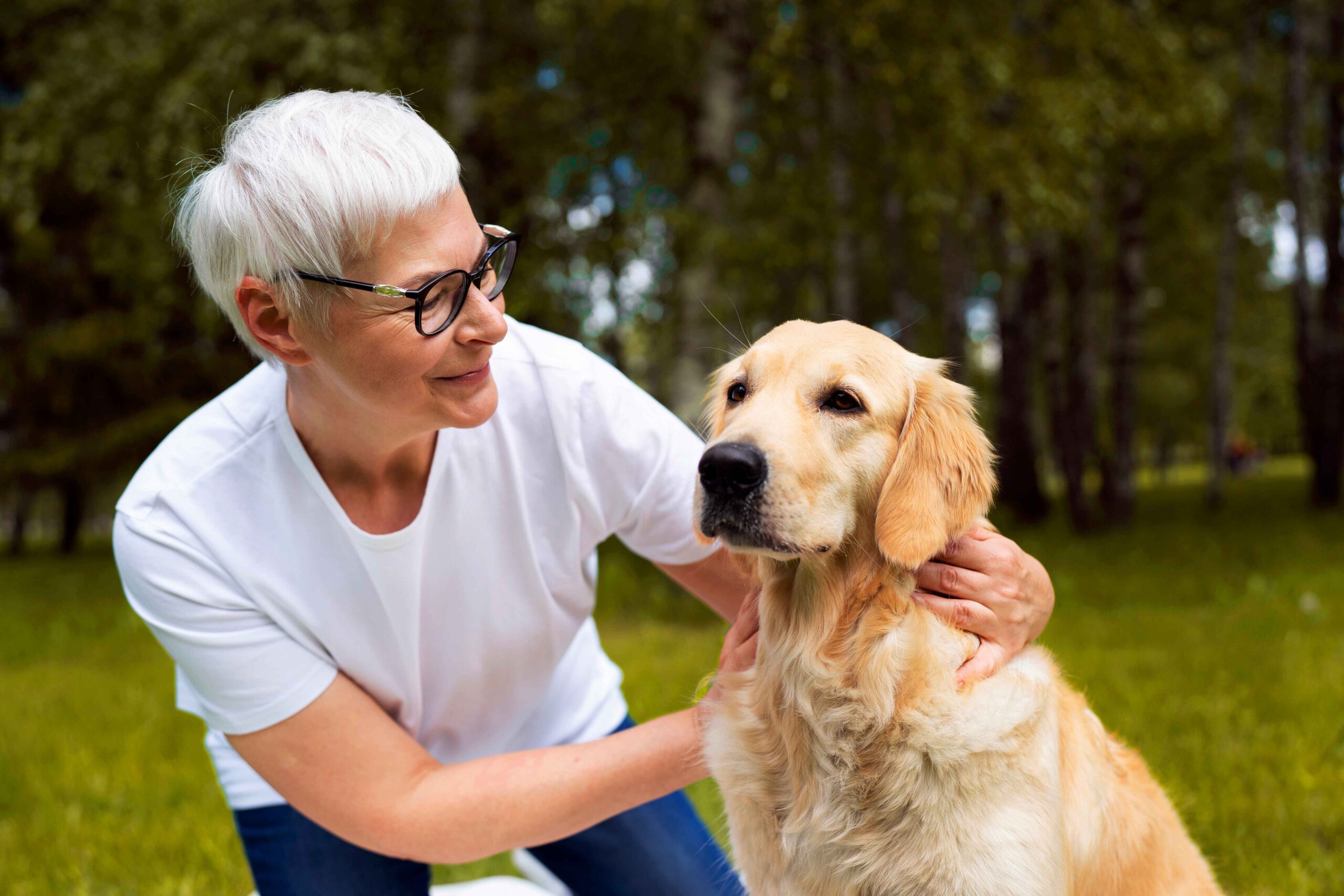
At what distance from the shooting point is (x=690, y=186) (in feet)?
23.8

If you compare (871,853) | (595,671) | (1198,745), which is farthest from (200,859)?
(1198,745)

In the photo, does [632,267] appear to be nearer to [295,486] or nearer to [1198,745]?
[1198,745]

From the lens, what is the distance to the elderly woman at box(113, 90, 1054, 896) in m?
1.73

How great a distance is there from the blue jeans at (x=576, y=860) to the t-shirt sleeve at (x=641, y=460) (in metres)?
Answer: 0.72

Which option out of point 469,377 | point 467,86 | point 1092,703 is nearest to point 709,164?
point 467,86

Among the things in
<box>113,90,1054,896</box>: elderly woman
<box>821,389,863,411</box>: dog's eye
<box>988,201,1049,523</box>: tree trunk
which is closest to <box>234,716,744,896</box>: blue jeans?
<box>113,90,1054,896</box>: elderly woman

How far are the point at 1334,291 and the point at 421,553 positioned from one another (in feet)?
34.5

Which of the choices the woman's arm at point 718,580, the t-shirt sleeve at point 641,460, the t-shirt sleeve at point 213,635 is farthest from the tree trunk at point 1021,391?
the t-shirt sleeve at point 213,635

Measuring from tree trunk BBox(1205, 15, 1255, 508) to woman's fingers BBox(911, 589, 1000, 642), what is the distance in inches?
431

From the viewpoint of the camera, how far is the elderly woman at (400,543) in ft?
5.69

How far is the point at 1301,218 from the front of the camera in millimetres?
9852

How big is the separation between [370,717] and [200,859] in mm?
1846

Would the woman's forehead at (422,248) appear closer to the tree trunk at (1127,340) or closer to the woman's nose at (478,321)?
the woman's nose at (478,321)

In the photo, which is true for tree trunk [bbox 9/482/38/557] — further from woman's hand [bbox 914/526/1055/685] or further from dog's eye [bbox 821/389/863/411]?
woman's hand [bbox 914/526/1055/685]
